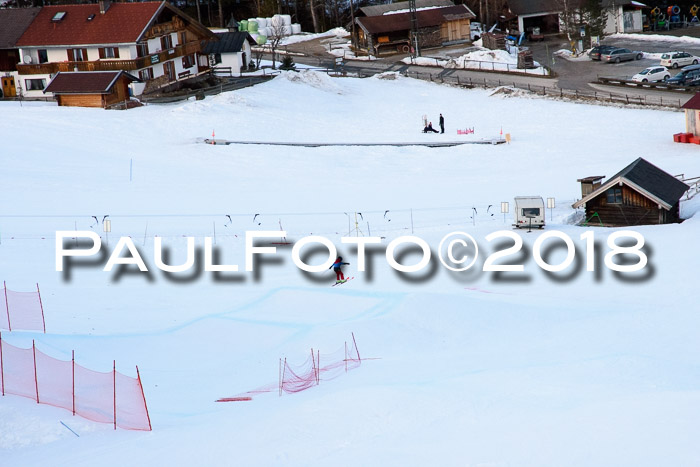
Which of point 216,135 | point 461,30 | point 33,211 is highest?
point 461,30

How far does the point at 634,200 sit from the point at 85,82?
103 ft

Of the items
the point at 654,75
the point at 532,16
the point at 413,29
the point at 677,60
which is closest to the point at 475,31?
the point at 532,16

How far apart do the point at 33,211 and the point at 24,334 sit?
1344 centimetres

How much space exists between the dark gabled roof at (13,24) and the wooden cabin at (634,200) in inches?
1488

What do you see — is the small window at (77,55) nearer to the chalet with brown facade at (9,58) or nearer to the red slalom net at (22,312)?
the chalet with brown facade at (9,58)

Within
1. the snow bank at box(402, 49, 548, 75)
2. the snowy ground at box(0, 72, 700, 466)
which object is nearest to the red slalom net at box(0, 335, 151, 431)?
the snowy ground at box(0, 72, 700, 466)

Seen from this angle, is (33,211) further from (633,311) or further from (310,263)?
(633,311)

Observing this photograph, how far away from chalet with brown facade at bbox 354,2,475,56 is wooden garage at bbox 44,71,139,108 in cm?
2399

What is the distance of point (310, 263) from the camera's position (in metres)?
27.4

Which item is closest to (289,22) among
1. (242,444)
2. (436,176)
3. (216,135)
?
(216,135)

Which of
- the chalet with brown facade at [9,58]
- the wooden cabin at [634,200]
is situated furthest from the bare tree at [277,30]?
the wooden cabin at [634,200]

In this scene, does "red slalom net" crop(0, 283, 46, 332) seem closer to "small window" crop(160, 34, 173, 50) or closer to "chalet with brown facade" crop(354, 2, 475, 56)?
"small window" crop(160, 34, 173, 50)

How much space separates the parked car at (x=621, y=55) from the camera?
59500 mm

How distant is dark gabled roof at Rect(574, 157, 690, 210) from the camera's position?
3038cm
